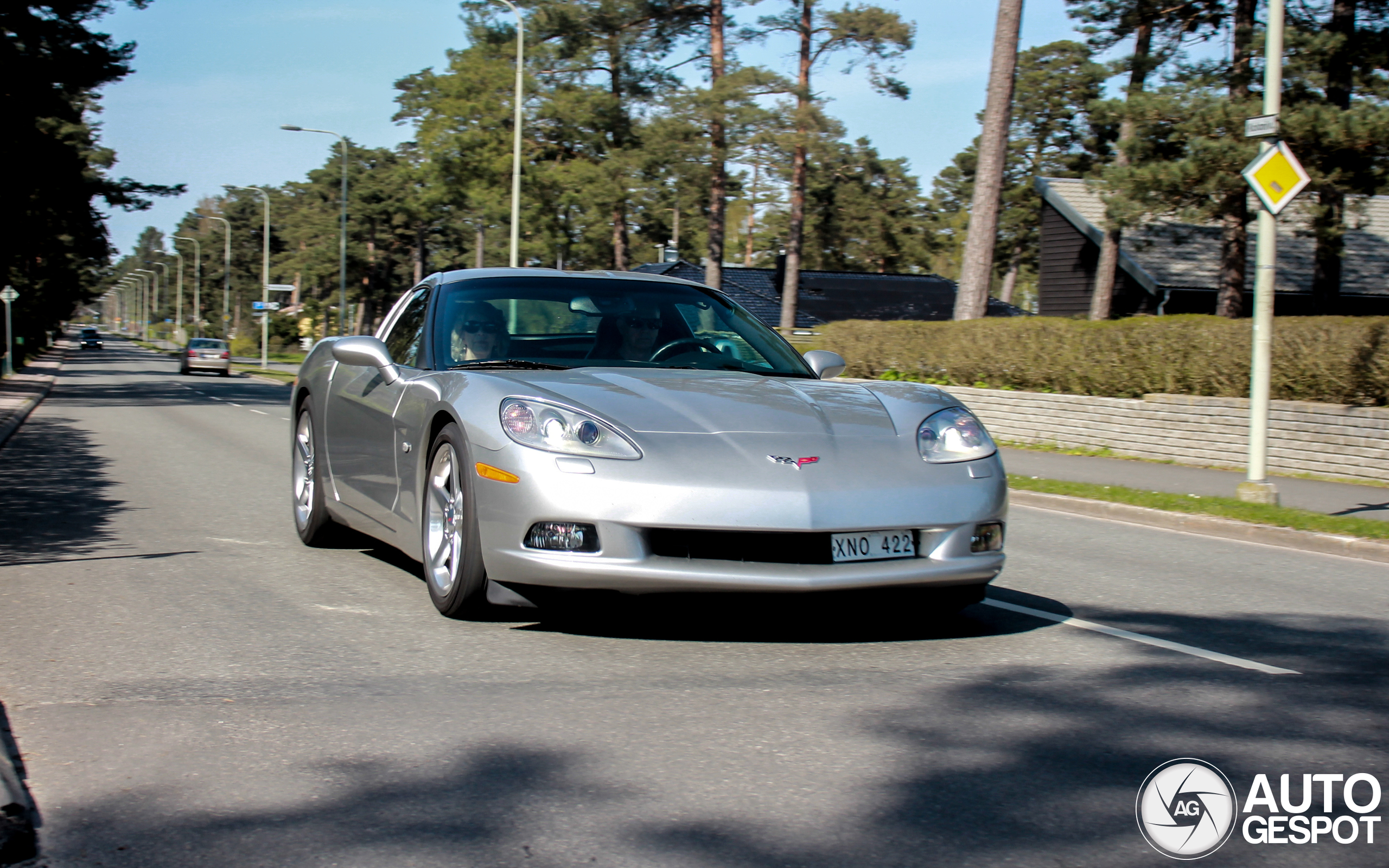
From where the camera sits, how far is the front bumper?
4.97 meters

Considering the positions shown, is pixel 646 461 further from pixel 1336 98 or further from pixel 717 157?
pixel 717 157

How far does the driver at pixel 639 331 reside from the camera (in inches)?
257

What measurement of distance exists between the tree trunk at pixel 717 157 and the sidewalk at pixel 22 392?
18.0 metres

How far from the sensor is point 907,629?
5.75 meters

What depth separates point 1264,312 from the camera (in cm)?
1157

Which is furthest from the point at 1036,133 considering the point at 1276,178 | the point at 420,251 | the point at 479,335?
the point at 479,335

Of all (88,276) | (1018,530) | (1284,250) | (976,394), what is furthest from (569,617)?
(88,276)

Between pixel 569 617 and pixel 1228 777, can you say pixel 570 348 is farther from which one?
pixel 1228 777

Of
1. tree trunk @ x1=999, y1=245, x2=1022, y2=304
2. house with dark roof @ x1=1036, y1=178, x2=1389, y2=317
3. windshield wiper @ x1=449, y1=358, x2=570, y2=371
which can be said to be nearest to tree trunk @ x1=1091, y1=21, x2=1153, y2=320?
house with dark roof @ x1=1036, y1=178, x2=1389, y2=317

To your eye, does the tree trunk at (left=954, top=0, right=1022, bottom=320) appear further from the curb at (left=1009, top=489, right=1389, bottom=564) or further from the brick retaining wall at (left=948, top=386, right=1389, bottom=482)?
the curb at (left=1009, top=489, right=1389, bottom=564)

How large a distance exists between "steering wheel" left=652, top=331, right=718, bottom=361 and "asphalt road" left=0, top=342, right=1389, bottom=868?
1287 mm

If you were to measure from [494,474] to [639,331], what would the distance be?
1.60m

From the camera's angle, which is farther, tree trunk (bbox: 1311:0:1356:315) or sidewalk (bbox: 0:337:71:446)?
tree trunk (bbox: 1311:0:1356:315)

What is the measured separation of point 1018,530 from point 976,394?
11114mm
